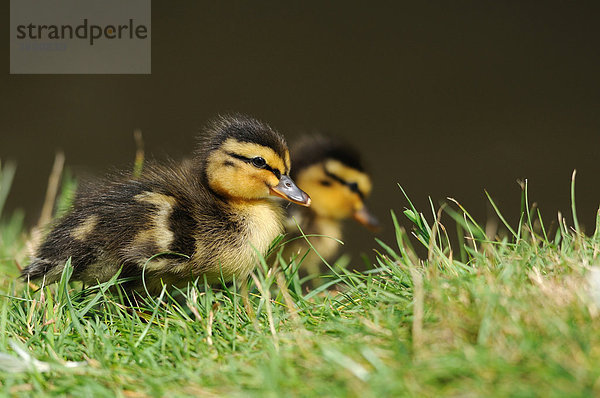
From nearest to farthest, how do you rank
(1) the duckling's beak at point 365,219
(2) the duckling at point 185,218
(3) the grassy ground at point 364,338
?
(3) the grassy ground at point 364,338, (2) the duckling at point 185,218, (1) the duckling's beak at point 365,219

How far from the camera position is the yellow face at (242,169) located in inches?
55.2

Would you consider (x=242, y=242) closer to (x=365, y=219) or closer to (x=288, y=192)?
(x=288, y=192)

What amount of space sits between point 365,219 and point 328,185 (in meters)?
0.18

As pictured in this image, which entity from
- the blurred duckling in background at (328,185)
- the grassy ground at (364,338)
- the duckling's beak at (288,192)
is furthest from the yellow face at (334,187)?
the grassy ground at (364,338)

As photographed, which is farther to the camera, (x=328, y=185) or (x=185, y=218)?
(x=328, y=185)

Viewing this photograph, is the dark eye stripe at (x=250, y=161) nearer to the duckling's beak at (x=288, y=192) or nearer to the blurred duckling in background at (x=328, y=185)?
the duckling's beak at (x=288, y=192)

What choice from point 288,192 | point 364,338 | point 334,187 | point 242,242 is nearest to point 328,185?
point 334,187

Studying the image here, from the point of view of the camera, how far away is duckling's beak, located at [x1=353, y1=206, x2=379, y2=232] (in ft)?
6.57

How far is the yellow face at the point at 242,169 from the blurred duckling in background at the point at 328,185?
14.9 inches

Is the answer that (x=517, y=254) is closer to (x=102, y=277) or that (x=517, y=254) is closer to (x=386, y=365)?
(x=386, y=365)

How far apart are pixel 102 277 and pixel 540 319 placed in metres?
0.82

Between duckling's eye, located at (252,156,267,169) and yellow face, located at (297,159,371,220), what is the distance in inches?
17.3

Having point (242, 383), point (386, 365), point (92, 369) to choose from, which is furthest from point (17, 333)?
point (386, 365)

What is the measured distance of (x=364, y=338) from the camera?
0.90 meters
